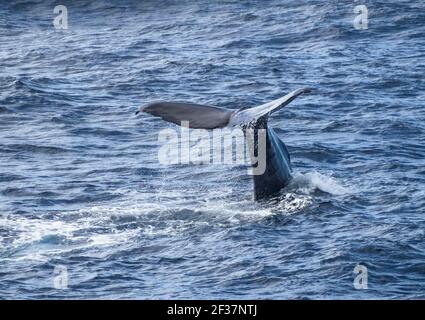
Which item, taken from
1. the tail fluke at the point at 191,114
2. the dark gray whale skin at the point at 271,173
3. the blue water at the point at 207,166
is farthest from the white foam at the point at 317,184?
the tail fluke at the point at 191,114

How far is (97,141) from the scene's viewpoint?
31.5 m

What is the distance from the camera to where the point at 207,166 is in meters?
28.9

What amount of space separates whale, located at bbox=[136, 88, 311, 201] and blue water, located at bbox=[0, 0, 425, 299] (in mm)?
348

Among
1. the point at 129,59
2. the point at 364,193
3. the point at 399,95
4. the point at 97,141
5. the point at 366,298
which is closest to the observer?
the point at 366,298

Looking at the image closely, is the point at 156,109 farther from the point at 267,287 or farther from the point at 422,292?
the point at 422,292

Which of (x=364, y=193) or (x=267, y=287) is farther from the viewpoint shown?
(x=364, y=193)

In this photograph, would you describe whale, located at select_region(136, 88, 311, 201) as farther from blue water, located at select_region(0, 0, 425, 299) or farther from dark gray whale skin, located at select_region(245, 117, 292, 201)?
blue water, located at select_region(0, 0, 425, 299)

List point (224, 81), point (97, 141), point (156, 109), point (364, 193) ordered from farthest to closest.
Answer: point (224, 81) → point (97, 141) → point (364, 193) → point (156, 109)

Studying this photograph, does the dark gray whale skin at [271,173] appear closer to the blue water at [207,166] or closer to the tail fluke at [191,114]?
the blue water at [207,166]

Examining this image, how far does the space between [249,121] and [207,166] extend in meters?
5.19

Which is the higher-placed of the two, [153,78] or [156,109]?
[156,109]

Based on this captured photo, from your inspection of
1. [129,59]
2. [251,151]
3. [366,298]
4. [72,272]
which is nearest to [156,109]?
[251,151]

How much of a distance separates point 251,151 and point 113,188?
3.97 m

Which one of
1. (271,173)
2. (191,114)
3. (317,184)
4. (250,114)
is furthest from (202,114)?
(317,184)
